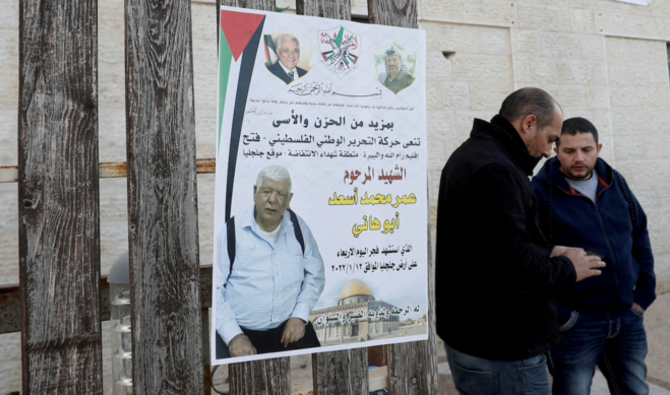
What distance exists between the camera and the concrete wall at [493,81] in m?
3.92

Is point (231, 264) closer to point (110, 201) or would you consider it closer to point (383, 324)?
point (383, 324)

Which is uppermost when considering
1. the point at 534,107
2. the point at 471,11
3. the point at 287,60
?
the point at 471,11

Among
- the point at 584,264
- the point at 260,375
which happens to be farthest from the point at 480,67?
the point at 260,375

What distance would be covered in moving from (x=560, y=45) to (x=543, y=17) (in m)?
0.35

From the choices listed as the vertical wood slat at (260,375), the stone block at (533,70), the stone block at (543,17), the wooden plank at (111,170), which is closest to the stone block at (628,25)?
the stone block at (543,17)

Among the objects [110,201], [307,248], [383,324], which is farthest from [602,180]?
[110,201]

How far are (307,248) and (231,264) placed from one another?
266 millimetres

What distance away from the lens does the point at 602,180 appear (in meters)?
2.82

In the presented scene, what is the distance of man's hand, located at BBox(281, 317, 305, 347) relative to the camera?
1.88 metres

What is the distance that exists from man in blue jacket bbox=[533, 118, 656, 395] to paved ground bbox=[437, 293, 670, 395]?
1336 mm

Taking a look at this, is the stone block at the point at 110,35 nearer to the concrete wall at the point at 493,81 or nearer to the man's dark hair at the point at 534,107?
the concrete wall at the point at 493,81

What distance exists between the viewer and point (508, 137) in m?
2.12

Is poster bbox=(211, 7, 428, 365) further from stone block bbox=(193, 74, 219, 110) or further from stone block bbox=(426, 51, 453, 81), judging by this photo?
stone block bbox=(426, 51, 453, 81)

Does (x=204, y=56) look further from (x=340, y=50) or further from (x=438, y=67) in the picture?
(x=340, y=50)
